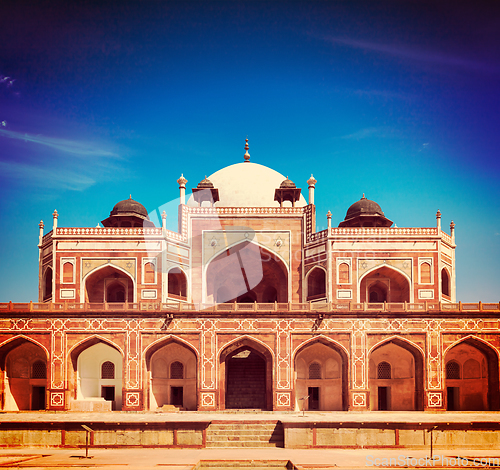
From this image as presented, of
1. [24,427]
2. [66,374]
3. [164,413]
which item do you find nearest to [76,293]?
[66,374]

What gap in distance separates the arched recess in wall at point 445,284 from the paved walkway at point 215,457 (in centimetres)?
1357

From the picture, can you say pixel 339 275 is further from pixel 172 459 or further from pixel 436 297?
pixel 172 459

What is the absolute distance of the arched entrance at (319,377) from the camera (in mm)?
25875

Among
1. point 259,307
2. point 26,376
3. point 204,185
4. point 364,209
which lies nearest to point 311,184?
point 364,209

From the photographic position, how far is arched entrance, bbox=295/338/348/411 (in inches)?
1019

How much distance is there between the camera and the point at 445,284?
30.7 m

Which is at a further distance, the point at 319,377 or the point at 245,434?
the point at 319,377

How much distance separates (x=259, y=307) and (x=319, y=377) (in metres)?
4.40

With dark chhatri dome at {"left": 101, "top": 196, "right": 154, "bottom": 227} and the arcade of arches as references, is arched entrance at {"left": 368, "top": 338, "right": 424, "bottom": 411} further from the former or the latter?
dark chhatri dome at {"left": 101, "top": 196, "right": 154, "bottom": 227}

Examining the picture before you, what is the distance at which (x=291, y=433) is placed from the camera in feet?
61.4

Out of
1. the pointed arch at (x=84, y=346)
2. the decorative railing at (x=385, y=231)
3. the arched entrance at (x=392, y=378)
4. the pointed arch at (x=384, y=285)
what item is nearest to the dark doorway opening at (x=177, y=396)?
the pointed arch at (x=84, y=346)

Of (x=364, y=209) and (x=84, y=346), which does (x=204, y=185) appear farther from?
(x=84, y=346)

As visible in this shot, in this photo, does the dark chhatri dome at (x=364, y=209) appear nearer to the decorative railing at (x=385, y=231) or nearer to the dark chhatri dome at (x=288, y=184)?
the decorative railing at (x=385, y=231)

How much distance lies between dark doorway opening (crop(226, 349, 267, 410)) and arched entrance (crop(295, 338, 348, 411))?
168cm
